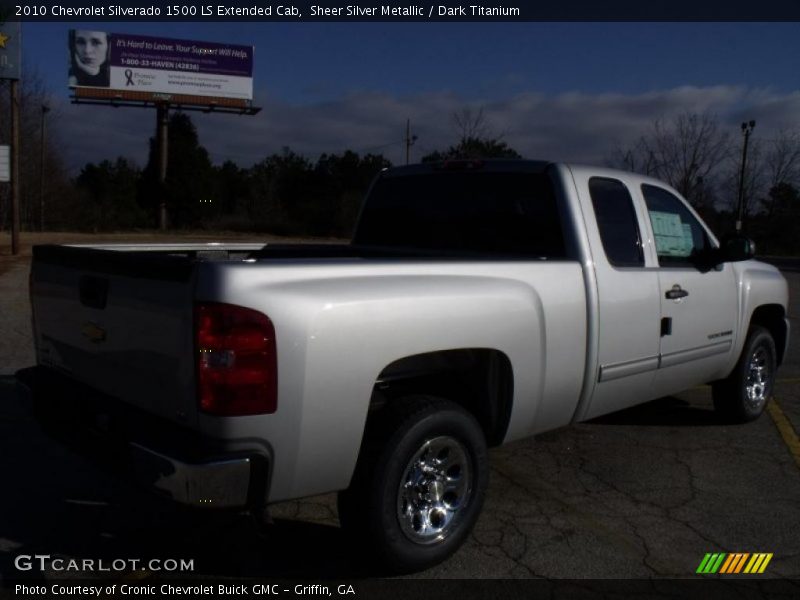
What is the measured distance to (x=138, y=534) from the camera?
13.6ft

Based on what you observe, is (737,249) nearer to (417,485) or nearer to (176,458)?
(417,485)

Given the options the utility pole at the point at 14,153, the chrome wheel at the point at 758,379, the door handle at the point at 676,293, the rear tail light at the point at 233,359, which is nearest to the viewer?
the rear tail light at the point at 233,359

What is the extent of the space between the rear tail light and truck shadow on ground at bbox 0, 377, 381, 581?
0.77 meters

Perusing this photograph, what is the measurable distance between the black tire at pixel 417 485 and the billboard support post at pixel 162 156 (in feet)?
146

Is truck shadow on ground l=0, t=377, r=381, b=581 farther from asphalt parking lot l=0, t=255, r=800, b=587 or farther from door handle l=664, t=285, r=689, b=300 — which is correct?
door handle l=664, t=285, r=689, b=300

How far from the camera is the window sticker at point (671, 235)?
5211 mm

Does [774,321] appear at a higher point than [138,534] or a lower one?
higher

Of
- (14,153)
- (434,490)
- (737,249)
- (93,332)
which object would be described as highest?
(14,153)

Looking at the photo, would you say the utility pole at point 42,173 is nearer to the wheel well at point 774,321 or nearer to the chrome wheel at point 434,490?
the wheel well at point 774,321

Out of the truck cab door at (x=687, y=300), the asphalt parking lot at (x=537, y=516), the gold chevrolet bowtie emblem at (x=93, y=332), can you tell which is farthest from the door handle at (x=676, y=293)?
the gold chevrolet bowtie emblem at (x=93, y=332)

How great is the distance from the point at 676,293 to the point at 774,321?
216 cm

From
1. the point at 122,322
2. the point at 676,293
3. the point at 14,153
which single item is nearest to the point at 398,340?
the point at 122,322

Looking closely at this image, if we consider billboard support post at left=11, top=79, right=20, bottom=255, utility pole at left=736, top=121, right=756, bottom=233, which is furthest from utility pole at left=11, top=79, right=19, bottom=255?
utility pole at left=736, top=121, right=756, bottom=233

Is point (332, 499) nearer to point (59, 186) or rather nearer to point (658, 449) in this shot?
point (658, 449)
